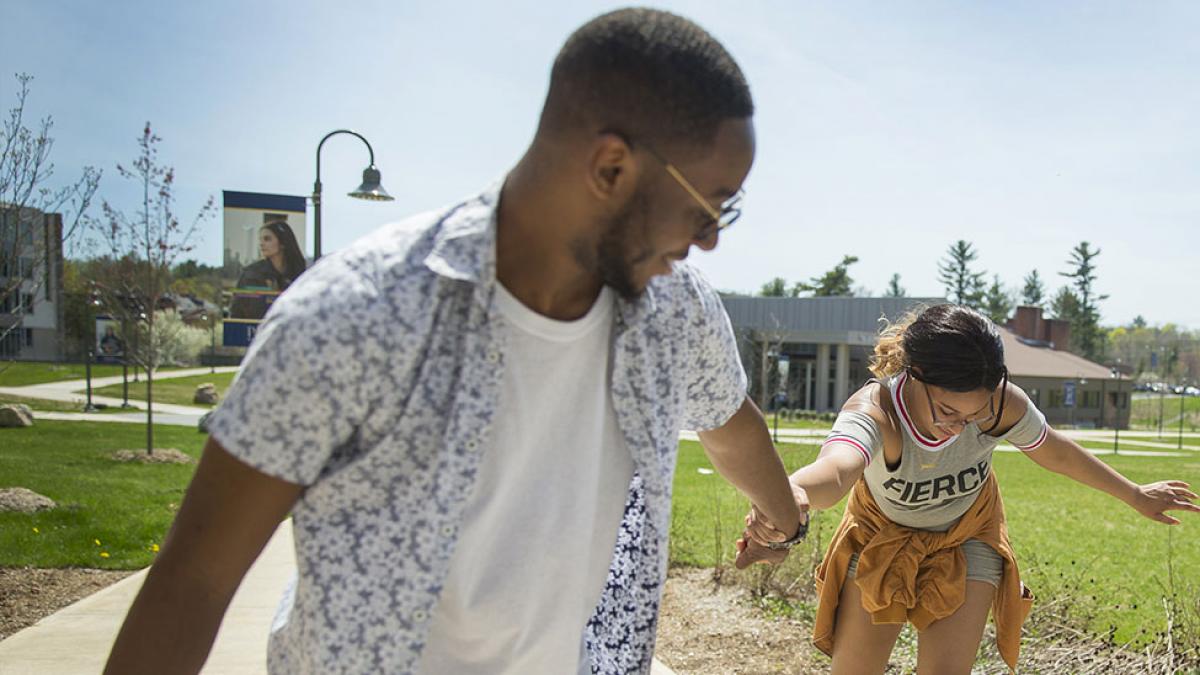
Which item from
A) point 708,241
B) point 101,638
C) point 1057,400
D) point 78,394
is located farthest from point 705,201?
point 1057,400

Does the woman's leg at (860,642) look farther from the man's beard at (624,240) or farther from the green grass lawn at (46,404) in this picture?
the green grass lawn at (46,404)

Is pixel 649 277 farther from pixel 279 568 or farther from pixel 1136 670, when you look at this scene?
pixel 279 568

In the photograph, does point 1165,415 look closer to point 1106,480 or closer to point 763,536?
point 1106,480

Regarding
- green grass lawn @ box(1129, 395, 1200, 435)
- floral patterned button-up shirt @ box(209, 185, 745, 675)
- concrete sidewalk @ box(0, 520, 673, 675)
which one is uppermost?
floral patterned button-up shirt @ box(209, 185, 745, 675)

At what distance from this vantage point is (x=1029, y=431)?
11.9 feet

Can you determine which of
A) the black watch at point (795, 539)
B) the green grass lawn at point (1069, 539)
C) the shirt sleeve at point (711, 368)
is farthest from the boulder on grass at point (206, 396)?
the shirt sleeve at point (711, 368)

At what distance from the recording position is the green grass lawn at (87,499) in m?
7.10

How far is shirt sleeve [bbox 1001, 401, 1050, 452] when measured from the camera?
11.8 ft

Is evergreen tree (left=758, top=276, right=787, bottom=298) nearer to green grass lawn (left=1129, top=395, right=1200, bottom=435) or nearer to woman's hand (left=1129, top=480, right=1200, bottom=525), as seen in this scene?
green grass lawn (left=1129, top=395, right=1200, bottom=435)

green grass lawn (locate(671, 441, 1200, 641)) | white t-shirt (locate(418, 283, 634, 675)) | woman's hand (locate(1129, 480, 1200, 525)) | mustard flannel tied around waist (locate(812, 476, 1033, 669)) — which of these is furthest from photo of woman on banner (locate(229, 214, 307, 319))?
white t-shirt (locate(418, 283, 634, 675))

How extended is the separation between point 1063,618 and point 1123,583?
3240 mm

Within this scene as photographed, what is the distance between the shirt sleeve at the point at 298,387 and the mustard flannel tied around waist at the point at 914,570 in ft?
9.04

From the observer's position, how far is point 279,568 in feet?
22.7

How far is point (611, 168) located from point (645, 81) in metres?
0.15
